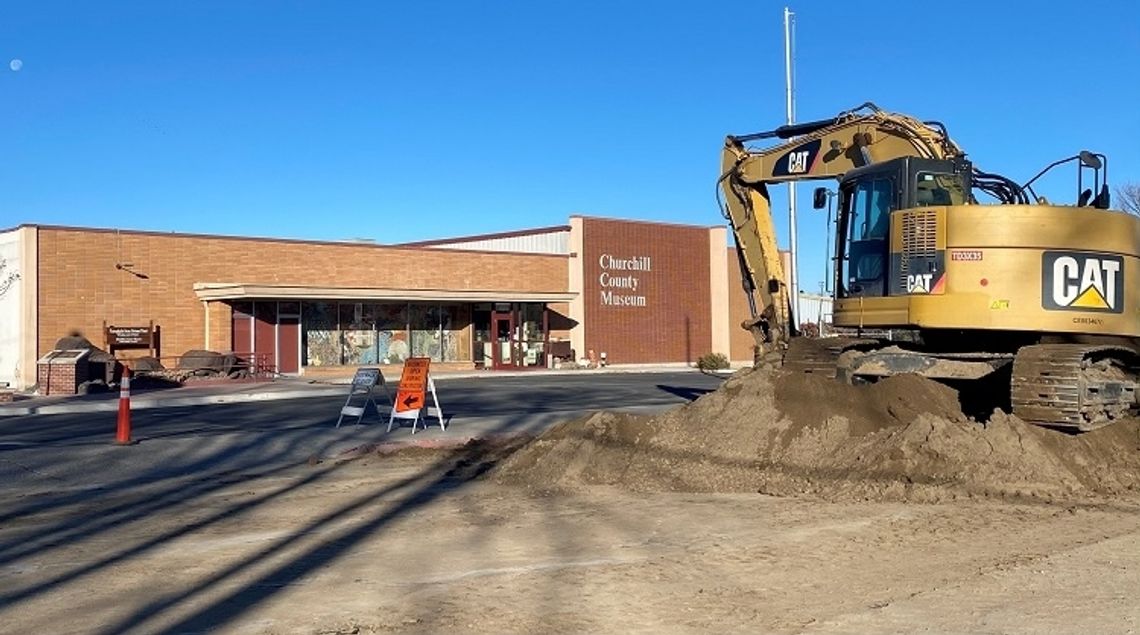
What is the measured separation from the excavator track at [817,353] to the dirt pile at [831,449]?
83cm

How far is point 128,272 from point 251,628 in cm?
3113

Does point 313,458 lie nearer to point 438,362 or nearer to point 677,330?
point 438,362

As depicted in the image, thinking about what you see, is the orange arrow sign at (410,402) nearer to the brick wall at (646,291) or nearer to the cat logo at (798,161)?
the cat logo at (798,161)

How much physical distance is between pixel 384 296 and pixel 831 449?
29292 mm

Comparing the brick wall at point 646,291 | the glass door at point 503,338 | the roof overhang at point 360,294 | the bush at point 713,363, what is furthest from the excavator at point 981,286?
the brick wall at point 646,291

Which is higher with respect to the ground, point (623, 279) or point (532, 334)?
point (623, 279)

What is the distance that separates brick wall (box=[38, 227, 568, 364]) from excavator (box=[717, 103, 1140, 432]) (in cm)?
2577

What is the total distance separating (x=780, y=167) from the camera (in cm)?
1686

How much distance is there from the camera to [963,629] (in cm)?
667

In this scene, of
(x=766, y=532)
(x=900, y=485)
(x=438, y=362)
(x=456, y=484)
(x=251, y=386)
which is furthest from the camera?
(x=438, y=362)

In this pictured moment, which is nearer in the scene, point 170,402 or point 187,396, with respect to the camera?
point 170,402

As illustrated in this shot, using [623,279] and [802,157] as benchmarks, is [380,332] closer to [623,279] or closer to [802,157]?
[623,279]

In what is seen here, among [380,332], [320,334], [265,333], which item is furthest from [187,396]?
[380,332]

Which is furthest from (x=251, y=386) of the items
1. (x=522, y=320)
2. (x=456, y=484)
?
(x=456, y=484)
